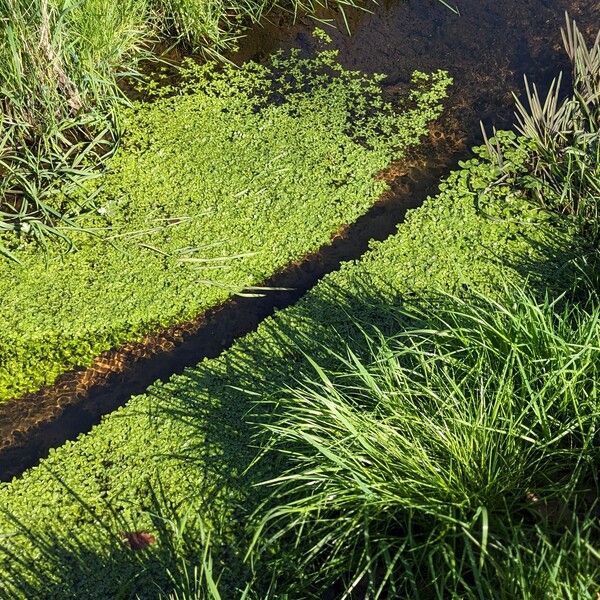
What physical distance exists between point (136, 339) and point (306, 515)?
115cm

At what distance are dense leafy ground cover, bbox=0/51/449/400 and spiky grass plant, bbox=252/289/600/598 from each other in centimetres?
97

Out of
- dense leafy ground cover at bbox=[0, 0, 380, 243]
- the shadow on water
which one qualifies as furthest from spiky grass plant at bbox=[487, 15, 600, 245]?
dense leafy ground cover at bbox=[0, 0, 380, 243]

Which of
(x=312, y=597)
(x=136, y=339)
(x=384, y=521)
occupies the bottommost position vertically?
(x=312, y=597)

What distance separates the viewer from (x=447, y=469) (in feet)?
6.90

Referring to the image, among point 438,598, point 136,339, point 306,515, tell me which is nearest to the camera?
point 438,598

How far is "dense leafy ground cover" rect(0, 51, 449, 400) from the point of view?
296cm

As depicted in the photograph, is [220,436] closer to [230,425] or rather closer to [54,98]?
[230,425]

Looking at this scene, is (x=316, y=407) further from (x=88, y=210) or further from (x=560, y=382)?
(x=88, y=210)

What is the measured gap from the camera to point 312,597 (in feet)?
6.92

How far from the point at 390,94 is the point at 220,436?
2.07 meters

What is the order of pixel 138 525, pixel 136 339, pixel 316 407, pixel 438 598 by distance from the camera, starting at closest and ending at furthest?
pixel 438 598 < pixel 316 407 < pixel 138 525 < pixel 136 339

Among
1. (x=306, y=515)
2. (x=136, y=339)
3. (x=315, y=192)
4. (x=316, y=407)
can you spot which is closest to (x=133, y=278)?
(x=136, y=339)

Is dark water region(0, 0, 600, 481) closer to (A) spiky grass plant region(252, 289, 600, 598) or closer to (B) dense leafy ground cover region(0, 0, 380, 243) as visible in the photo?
(B) dense leafy ground cover region(0, 0, 380, 243)

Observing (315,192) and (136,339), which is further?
(315,192)
